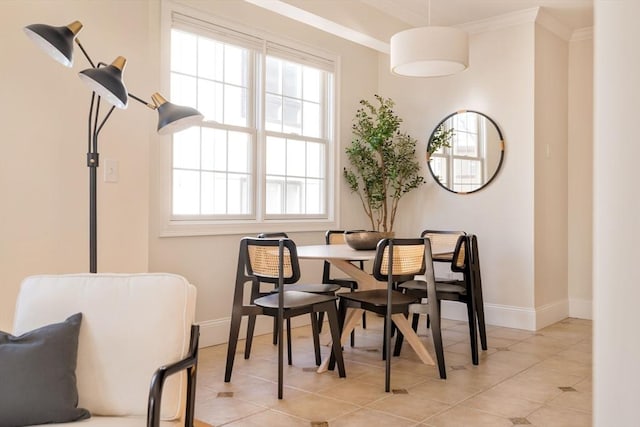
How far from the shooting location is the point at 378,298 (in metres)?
3.47

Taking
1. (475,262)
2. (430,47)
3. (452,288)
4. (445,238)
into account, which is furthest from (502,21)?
(452,288)

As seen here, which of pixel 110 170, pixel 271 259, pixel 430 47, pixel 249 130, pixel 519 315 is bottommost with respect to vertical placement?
pixel 519 315

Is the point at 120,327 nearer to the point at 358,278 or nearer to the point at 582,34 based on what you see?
the point at 358,278

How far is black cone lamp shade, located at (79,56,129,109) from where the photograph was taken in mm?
2480

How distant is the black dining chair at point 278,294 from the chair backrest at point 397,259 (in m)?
0.37

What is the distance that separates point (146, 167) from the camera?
143 inches

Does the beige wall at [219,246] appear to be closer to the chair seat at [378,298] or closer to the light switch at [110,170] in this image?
the light switch at [110,170]

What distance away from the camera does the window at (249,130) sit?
4230mm

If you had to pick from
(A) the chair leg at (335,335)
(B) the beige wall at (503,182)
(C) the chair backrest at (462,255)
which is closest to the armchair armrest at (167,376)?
(A) the chair leg at (335,335)

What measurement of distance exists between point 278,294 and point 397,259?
28.8 inches

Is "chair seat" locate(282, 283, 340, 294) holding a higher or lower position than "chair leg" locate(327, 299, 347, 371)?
higher

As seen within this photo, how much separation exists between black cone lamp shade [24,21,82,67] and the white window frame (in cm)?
142
